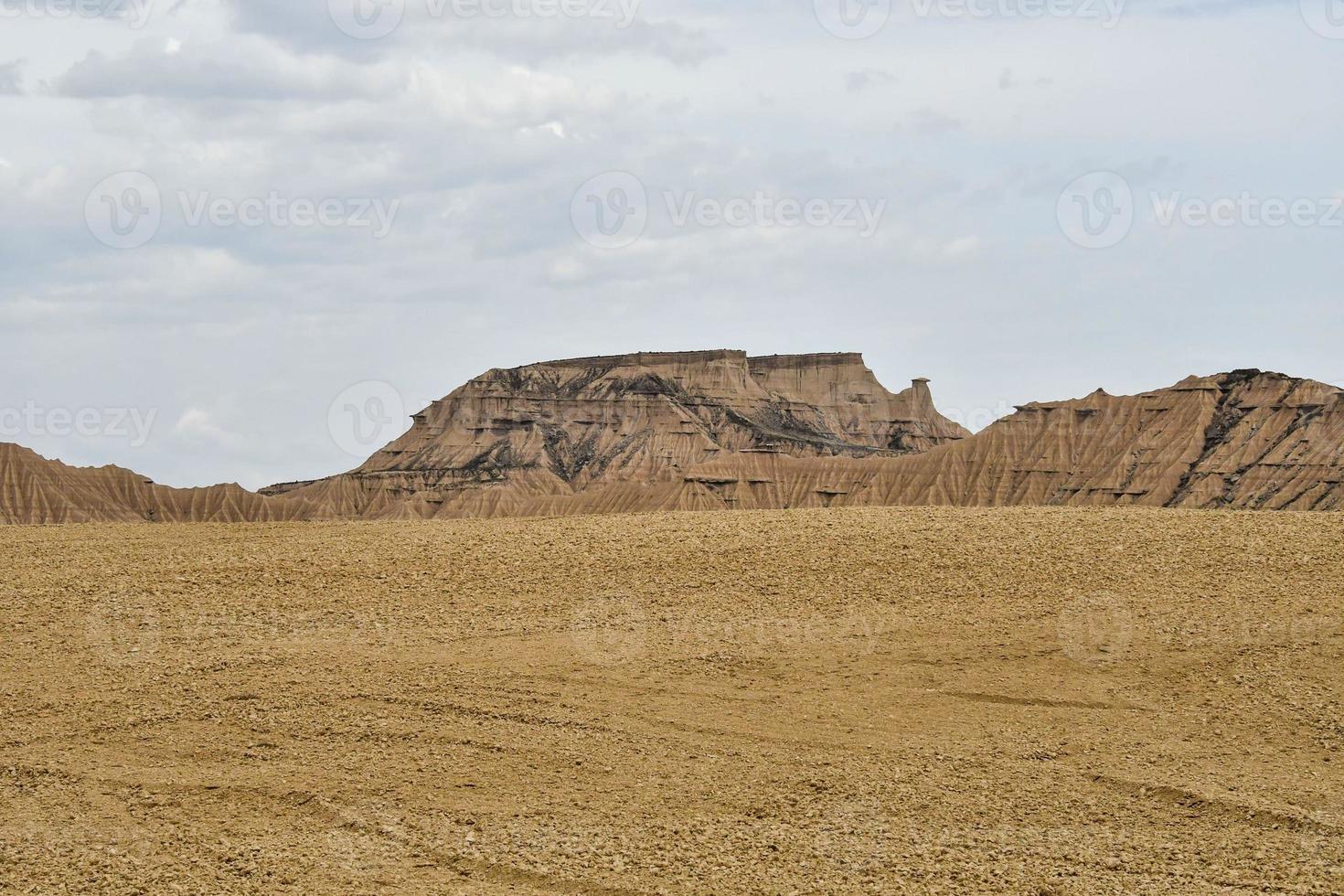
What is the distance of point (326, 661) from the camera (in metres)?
17.1

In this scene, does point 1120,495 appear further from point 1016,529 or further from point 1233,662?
point 1233,662

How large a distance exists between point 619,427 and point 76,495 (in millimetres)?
92501

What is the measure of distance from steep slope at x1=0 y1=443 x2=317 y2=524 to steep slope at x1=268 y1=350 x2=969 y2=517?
53018 millimetres

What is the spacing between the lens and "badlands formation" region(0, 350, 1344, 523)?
84938 mm

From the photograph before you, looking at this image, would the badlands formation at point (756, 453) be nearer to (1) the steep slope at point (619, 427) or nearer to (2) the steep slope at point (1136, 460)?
(2) the steep slope at point (1136, 460)

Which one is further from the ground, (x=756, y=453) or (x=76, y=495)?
(x=756, y=453)

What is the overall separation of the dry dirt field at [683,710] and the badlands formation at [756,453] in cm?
6114

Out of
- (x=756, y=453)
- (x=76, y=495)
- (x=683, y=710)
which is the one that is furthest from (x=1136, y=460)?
(x=683, y=710)

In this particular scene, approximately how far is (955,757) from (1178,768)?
7.51ft

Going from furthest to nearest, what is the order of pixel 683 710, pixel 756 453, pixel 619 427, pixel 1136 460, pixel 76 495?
pixel 619 427 → pixel 756 453 → pixel 1136 460 → pixel 76 495 → pixel 683 710

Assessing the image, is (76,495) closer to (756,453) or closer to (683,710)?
(756,453)

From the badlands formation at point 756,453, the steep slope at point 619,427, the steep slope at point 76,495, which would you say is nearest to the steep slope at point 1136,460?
the badlands formation at point 756,453

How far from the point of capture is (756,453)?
123125 mm

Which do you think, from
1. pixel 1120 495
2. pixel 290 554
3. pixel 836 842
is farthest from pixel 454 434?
pixel 836 842
